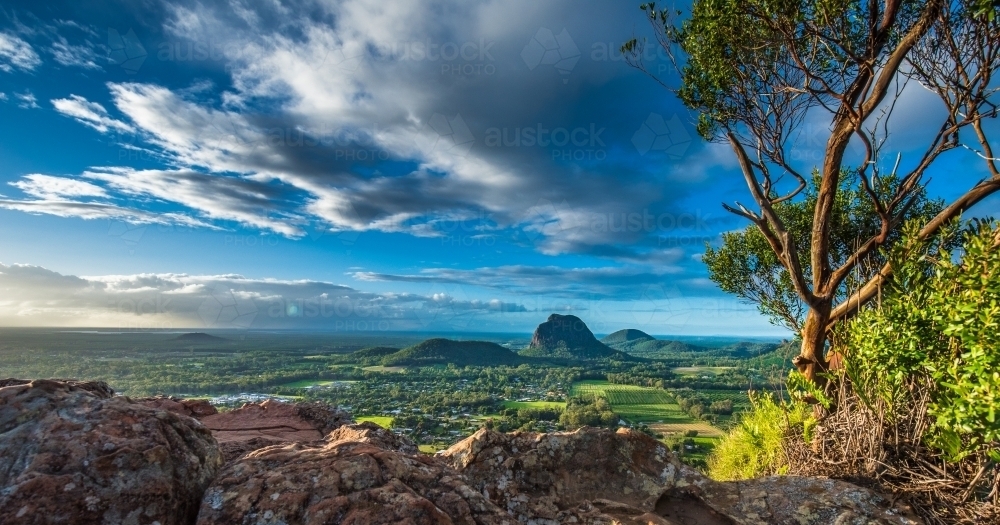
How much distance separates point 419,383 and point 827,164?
169 ft

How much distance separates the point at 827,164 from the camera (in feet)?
30.0

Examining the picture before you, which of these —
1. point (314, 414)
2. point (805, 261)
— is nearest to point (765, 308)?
point (805, 261)

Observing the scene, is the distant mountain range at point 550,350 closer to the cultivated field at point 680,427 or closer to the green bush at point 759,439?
the cultivated field at point 680,427

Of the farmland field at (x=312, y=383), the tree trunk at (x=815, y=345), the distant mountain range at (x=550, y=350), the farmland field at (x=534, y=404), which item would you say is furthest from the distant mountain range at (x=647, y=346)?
the tree trunk at (x=815, y=345)

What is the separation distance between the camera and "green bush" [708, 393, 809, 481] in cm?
886

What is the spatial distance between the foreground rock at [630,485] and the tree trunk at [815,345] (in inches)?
149

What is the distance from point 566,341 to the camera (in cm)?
11331

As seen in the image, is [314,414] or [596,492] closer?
[596,492]

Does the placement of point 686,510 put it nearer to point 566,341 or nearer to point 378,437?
point 378,437

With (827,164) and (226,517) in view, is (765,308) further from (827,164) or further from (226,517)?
(226,517)

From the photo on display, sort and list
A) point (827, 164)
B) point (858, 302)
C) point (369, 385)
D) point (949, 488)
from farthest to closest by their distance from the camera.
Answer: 1. point (369, 385)
2. point (827, 164)
3. point (858, 302)
4. point (949, 488)

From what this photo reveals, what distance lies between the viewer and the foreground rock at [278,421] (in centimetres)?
752

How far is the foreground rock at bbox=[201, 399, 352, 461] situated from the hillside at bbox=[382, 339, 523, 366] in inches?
2715

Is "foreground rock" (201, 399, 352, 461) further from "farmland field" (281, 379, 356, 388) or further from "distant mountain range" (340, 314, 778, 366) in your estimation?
"distant mountain range" (340, 314, 778, 366)
